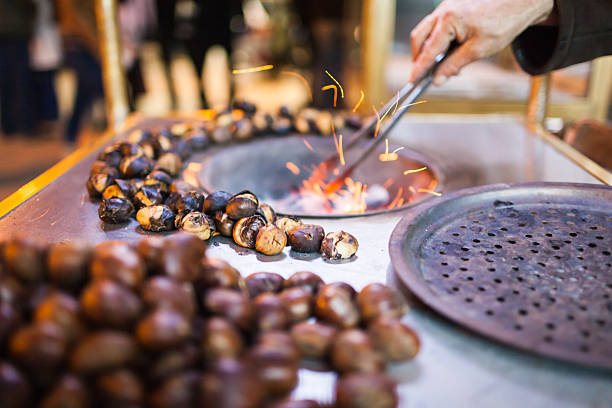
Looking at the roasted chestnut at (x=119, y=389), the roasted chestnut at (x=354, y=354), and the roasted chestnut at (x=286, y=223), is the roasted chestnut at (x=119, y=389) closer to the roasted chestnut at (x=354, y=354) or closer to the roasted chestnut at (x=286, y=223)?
the roasted chestnut at (x=354, y=354)

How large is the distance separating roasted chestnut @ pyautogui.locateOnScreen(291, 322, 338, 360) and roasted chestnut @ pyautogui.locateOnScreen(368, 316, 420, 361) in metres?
0.06

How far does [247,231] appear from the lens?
3.14 ft

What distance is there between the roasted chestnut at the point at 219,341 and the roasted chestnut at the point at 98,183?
677 mm

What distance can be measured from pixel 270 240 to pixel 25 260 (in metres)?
0.42

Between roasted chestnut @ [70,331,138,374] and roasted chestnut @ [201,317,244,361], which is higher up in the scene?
roasted chestnut @ [70,331,138,374]

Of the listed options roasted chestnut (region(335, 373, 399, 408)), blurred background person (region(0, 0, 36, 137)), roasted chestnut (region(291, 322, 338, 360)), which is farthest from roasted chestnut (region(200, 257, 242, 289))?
blurred background person (region(0, 0, 36, 137))

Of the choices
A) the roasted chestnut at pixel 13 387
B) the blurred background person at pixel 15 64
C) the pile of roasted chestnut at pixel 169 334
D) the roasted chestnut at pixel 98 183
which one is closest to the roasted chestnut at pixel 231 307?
the pile of roasted chestnut at pixel 169 334

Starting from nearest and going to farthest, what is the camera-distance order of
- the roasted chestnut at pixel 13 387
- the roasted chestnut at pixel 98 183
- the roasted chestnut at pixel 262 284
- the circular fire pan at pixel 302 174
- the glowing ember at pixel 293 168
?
the roasted chestnut at pixel 13 387
the roasted chestnut at pixel 262 284
the roasted chestnut at pixel 98 183
the circular fire pan at pixel 302 174
the glowing ember at pixel 293 168

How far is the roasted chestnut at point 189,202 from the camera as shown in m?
1.03

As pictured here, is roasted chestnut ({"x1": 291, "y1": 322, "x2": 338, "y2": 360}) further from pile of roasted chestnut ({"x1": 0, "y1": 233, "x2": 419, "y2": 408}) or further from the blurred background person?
the blurred background person

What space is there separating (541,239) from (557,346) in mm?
367

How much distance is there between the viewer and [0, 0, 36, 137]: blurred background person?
3650mm

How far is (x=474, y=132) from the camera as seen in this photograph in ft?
5.95

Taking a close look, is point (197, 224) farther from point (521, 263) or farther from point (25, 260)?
point (521, 263)
